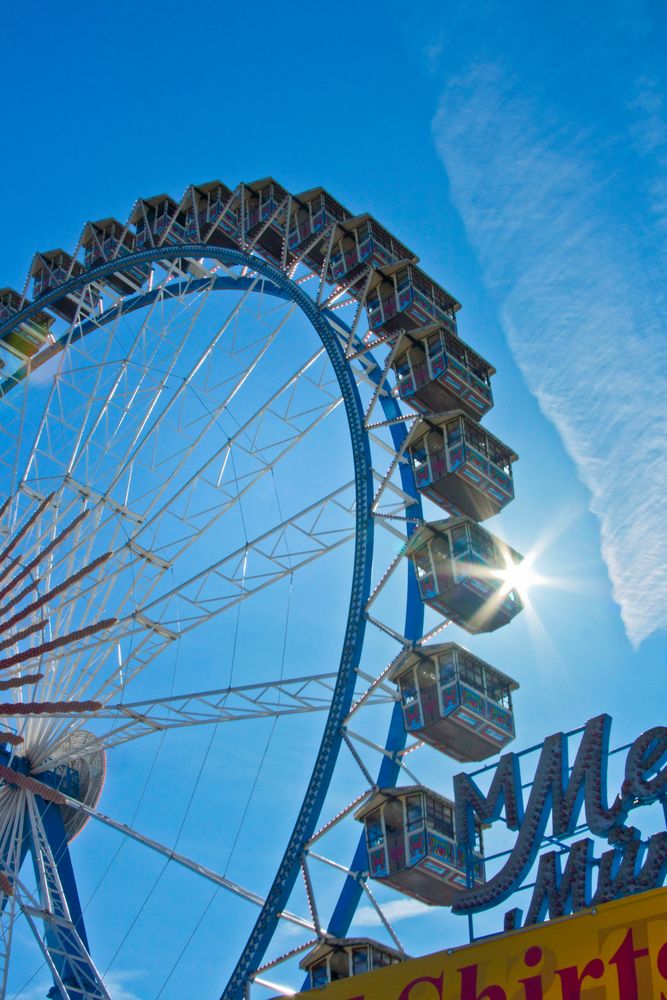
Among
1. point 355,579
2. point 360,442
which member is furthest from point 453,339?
point 355,579

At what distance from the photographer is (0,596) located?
55.4 ft

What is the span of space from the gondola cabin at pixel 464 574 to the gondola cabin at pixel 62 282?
12.1 metres

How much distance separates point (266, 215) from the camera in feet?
72.9

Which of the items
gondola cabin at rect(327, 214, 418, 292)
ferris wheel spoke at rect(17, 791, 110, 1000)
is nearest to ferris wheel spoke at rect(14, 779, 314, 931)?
ferris wheel spoke at rect(17, 791, 110, 1000)

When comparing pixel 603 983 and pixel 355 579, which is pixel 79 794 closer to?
pixel 355 579

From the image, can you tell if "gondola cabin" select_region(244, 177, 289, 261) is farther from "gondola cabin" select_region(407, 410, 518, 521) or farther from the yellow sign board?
the yellow sign board

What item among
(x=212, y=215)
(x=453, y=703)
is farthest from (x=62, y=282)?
(x=453, y=703)

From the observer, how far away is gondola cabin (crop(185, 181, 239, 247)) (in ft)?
74.3

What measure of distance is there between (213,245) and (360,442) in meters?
6.74

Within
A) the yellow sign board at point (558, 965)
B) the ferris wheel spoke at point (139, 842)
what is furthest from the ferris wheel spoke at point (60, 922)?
the yellow sign board at point (558, 965)

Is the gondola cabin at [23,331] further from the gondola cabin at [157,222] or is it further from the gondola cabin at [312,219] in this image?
the gondola cabin at [312,219]

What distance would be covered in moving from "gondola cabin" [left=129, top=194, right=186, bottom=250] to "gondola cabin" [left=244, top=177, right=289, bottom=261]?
190cm

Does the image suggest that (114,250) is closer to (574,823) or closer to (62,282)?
(62,282)

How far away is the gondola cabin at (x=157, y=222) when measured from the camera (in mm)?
24109
